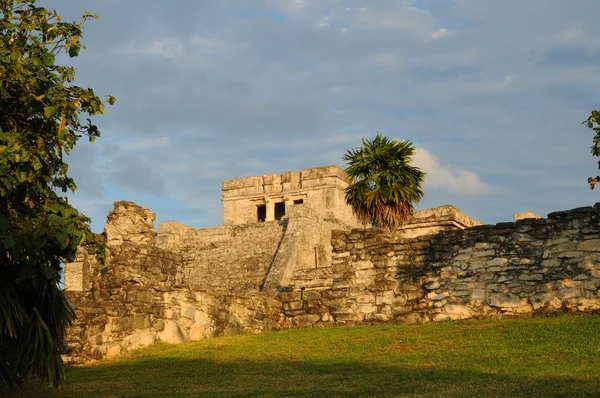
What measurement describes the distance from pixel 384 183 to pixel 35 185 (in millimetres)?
12086

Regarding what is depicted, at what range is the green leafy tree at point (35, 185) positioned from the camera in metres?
8.41

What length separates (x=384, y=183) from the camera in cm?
1983

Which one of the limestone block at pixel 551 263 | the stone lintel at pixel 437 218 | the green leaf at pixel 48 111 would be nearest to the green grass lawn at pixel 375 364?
the limestone block at pixel 551 263

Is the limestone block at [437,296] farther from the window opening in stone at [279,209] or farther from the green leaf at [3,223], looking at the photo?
the window opening in stone at [279,209]

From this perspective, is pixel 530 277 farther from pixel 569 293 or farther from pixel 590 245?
pixel 590 245

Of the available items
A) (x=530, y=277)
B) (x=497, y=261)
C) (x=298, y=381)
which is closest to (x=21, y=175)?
(x=298, y=381)

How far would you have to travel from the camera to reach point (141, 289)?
14125 millimetres

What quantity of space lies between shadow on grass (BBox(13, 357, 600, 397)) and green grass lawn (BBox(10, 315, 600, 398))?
1cm

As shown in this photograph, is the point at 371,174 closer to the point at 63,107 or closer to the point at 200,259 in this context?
the point at 200,259

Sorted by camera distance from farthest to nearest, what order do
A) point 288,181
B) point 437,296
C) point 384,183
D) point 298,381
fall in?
point 288,181 → point 384,183 → point 437,296 → point 298,381

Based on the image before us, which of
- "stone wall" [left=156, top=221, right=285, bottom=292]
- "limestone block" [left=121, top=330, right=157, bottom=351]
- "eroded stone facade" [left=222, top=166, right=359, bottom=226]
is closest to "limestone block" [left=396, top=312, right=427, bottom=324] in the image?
"limestone block" [left=121, top=330, right=157, bottom=351]

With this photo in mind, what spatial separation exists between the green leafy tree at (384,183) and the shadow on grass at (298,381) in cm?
844

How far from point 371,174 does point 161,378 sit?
10.5 m

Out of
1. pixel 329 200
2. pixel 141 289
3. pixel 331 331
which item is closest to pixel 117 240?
pixel 141 289
